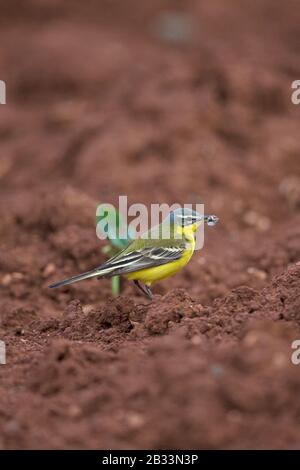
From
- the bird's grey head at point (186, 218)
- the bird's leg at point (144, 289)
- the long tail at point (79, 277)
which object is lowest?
the long tail at point (79, 277)

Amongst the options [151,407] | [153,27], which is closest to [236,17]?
[153,27]

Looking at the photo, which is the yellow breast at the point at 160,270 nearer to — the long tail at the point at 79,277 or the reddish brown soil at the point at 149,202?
the reddish brown soil at the point at 149,202

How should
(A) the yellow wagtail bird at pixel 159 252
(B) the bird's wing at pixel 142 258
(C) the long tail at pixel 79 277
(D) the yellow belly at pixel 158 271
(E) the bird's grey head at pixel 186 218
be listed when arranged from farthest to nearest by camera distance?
(E) the bird's grey head at pixel 186 218 → (D) the yellow belly at pixel 158 271 → (A) the yellow wagtail bird at pixel 159 252 → (B) the bird's wing at pixel 142 258 → (C) the long tail at pixel 79 277

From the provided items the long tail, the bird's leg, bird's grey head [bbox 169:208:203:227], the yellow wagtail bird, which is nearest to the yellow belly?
the yellow wagtail bird

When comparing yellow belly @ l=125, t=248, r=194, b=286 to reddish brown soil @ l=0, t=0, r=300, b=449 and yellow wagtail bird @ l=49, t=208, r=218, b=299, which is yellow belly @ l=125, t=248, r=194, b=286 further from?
reddish brown soil @ l=0, t=0, r=300, b=449

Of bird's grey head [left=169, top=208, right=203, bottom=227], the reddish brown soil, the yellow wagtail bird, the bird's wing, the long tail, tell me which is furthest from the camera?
bird's grey head [left=169, top=208, right=203, bottom=227]

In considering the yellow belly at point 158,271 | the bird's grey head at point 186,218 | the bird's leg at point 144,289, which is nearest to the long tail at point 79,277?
the yellow belly at point 158,271
